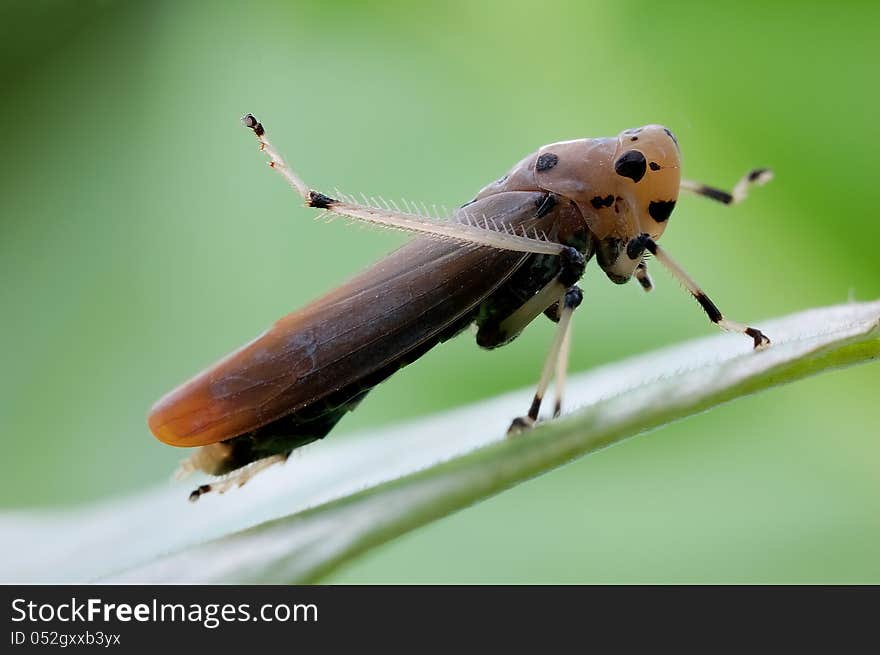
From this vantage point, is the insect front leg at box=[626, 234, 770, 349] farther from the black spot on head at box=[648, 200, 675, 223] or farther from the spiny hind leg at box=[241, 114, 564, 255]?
the spiny hind leg at box=[241, 114, 564, 255]

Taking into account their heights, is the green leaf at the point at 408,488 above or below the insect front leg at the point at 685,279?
below

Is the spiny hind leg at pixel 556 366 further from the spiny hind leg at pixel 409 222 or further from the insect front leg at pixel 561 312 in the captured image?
the spiny hind leg at pixel 409 222

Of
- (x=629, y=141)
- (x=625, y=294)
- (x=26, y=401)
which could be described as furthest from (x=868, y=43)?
(x=26, y=401)

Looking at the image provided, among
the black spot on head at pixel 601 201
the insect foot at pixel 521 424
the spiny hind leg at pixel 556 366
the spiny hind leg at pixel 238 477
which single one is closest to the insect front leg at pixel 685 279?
the black spot on head at pixel 601 201

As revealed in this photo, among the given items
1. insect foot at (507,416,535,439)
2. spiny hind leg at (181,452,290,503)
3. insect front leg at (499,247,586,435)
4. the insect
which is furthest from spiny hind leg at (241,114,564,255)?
spiny hind leg at (181,452,290,503)

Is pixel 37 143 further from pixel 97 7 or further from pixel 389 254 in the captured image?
pixel 389 254

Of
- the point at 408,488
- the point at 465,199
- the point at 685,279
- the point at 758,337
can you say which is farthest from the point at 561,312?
the point at 465,199

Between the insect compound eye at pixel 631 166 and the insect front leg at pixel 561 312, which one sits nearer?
the insect front leg at pixel 561 312
